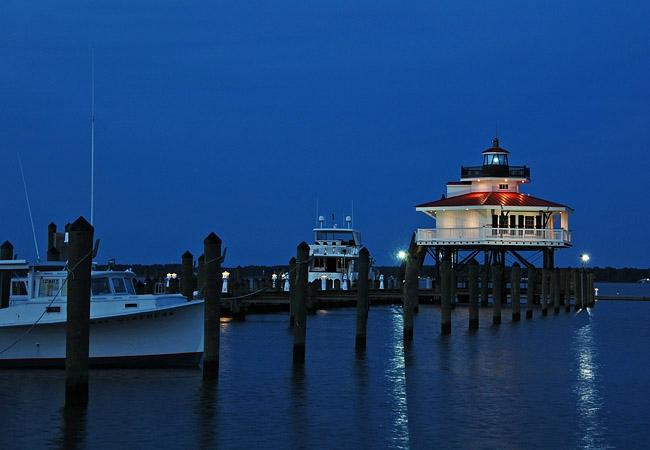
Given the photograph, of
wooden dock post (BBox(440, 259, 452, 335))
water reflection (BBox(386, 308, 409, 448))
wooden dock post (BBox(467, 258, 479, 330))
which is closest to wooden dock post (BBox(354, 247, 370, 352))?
water reflection (BBox(386, 308, 409, 448))

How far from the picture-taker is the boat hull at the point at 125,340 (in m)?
33.0

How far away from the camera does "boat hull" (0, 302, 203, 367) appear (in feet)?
108

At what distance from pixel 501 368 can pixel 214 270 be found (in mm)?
12176

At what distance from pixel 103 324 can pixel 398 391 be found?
27.8 ft

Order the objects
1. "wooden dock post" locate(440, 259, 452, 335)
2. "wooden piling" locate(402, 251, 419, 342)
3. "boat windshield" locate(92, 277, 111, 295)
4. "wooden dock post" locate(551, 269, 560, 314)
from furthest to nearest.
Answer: "wooden dock post" locate(551, 269, 560, 314) → "wooden dock post" locate(440, 259, 452, 335) → "wooden piling" locate(402, 251, 419, 342) → "boat windshield" locate(92, 277, 111, 295)

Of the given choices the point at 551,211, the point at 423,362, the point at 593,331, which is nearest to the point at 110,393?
the point at 423,362

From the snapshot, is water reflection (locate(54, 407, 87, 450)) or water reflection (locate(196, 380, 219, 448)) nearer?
water reflection (locate(54, 407, 87, 450))

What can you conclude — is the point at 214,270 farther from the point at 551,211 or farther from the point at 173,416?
the point at 551,211

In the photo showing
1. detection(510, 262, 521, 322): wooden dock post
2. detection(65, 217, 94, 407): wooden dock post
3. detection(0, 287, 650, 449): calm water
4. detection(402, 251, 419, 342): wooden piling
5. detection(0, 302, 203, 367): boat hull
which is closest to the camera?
detection(0, 287, 650, 449): calm water

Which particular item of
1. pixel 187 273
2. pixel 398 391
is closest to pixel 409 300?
pixel 187 273

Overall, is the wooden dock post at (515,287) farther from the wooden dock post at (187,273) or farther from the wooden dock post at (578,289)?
the wooden dock post at (187,273)

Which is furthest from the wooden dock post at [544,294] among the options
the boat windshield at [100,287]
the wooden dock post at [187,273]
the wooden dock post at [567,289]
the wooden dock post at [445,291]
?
the boat windshield at [100,287]

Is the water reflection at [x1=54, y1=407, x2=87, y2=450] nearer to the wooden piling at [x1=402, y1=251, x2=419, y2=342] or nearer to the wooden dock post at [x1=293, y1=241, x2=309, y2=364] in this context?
the wooden dock post at [x1=293, y1=241, x2=309, y2=364]

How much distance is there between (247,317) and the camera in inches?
2562
